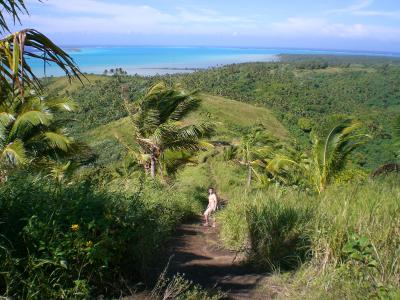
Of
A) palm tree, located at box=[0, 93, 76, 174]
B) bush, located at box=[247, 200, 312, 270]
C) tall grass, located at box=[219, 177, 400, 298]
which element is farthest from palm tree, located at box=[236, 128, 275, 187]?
bush, located at box=[247, 200, 312, 270]

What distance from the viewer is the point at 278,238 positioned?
6.46 metres

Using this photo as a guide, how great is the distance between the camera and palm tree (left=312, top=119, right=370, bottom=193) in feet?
39.4

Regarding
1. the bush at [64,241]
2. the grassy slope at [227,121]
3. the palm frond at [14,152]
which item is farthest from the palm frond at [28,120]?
the grassy slope at [227,121]

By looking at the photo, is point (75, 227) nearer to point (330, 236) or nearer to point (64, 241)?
point (64, 241)

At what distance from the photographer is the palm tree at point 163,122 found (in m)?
15.1

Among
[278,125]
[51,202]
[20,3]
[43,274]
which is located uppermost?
[20,3]

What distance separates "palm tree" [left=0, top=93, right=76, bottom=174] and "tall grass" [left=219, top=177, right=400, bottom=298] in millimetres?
4598

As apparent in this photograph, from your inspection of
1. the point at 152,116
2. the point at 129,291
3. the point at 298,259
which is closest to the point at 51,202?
the point at 129,291

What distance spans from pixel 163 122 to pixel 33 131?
6022 mm

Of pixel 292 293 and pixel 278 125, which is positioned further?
pixel 278 125

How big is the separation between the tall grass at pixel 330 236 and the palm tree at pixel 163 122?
7.81 m

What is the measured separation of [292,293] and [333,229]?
3.29 ft

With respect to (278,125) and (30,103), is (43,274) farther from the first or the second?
(278,125)

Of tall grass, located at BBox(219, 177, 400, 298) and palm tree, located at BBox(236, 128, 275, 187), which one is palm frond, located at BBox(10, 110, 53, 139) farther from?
palm tree, located at BBox(236, 128, 275, 187)
